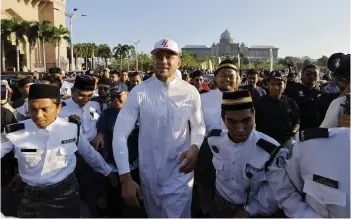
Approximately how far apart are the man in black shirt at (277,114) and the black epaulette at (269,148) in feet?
7.43

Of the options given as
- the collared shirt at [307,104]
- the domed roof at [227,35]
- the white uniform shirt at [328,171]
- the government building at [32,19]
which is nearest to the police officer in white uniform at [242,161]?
the white uniform shirt at [328,171]

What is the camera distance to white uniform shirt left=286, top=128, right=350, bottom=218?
1.51 metres

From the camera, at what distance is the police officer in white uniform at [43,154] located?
2.35 meters

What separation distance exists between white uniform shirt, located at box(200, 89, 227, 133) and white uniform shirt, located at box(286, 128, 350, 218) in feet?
6.12

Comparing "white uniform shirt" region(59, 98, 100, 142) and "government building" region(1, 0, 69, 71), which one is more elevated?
"government building" region(1, 0, 69, 71)

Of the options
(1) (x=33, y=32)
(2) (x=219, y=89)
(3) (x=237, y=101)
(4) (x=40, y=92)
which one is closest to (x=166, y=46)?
(3) (x=237, y=101)

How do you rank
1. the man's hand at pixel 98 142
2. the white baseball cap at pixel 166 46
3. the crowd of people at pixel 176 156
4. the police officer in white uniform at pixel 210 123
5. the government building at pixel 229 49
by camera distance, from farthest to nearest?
the government building at pixel 229 49, the police officer in white uniform at pixel 210 123, the man's hand at pixel 98 142, the white baseball cap at pixel 166 46, the crowd of people at pixel 176 156

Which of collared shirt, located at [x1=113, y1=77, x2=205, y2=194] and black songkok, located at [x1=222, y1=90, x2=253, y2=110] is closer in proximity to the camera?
black songkok, located at [x1=222, y1=90, x2=253, y2=110]

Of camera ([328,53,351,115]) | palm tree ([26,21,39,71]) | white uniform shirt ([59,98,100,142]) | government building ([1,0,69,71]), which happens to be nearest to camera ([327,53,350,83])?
camera ([328,53,351,115])

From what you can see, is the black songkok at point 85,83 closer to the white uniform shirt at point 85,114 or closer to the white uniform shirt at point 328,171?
the white uniform shirt at point 85,114

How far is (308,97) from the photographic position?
17.3ft

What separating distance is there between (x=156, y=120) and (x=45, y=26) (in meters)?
47.8

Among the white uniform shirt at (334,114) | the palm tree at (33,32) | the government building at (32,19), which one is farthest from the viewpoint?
the government building at (32,19)

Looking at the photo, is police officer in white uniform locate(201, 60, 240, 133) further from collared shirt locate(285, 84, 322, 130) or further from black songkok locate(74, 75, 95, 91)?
collared shirt locate(285, 84, 322, 130)
